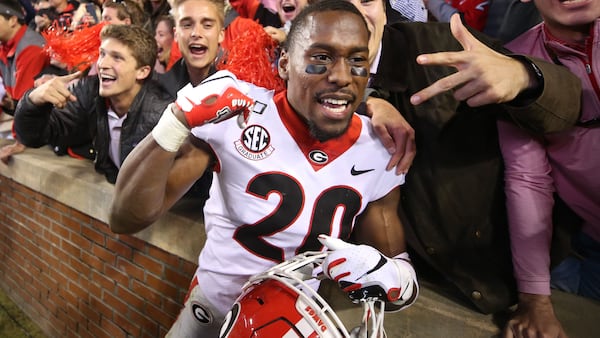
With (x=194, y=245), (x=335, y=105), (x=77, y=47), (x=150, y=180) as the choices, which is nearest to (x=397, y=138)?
(x=335, y=105)

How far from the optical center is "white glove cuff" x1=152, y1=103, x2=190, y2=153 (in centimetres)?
135

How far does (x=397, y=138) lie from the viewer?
1.62 metres

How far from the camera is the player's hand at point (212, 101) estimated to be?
1.30 meters

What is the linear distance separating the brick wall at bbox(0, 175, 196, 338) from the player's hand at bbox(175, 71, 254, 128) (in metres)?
1.23

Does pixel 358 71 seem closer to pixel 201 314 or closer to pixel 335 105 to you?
pixel 335 105

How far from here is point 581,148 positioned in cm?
142

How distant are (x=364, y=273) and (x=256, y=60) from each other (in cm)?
108

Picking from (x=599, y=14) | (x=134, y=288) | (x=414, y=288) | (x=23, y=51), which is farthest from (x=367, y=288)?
(x=23, y=51)

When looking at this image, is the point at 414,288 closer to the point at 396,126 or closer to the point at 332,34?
the point at 396,126

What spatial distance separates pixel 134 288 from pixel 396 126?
198cm

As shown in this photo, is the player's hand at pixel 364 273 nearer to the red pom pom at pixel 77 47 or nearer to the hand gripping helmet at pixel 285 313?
the hand gripping helmet at pixel 285 313

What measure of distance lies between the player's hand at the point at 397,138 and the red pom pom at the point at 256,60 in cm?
47

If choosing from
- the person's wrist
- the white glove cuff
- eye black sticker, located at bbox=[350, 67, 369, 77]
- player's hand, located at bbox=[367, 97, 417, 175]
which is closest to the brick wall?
the white glove cuff

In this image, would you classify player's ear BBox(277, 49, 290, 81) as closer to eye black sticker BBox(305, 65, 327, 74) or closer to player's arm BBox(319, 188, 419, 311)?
eye black sticker BBox(305, 65, 327, 74)
